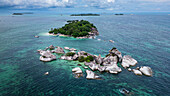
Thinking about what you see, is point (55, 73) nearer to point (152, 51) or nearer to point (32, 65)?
point (32, 65)

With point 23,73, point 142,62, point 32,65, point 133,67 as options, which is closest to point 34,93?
point 23,73

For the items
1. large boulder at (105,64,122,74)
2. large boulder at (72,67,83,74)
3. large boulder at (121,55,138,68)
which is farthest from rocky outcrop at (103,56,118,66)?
large boulder at (72,67,83,74)

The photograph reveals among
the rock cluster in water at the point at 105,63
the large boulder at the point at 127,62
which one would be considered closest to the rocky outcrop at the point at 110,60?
the rock cluster in water at the point at 105,63

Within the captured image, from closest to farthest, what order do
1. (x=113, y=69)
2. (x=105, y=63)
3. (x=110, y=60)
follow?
(x=113, y=69), (x=105, y=63), (x=110, y=60)

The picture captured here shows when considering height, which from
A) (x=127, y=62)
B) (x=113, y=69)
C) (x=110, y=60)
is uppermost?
(x=110, y=60)

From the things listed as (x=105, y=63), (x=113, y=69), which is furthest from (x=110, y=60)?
(x=113, y=69)

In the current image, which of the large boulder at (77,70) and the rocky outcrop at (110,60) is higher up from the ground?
the rocky outcrop at (110,60)

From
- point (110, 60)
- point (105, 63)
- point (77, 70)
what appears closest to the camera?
point (77, 70)

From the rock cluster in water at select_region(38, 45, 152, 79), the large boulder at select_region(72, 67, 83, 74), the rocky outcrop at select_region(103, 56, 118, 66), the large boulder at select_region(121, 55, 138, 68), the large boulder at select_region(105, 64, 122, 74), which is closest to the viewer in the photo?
the large boulder at select_region(72, 67, 83, 74)

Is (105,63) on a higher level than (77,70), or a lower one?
higher

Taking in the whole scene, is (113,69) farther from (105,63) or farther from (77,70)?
(77,70)

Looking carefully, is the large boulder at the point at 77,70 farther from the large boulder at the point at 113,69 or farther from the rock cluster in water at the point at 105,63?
the large boulder at the point at 113,69

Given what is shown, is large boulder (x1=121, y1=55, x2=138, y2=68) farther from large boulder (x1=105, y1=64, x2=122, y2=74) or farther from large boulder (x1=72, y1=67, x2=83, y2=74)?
large boulder (x1=72, y1=67, x2=83, y2=74)
